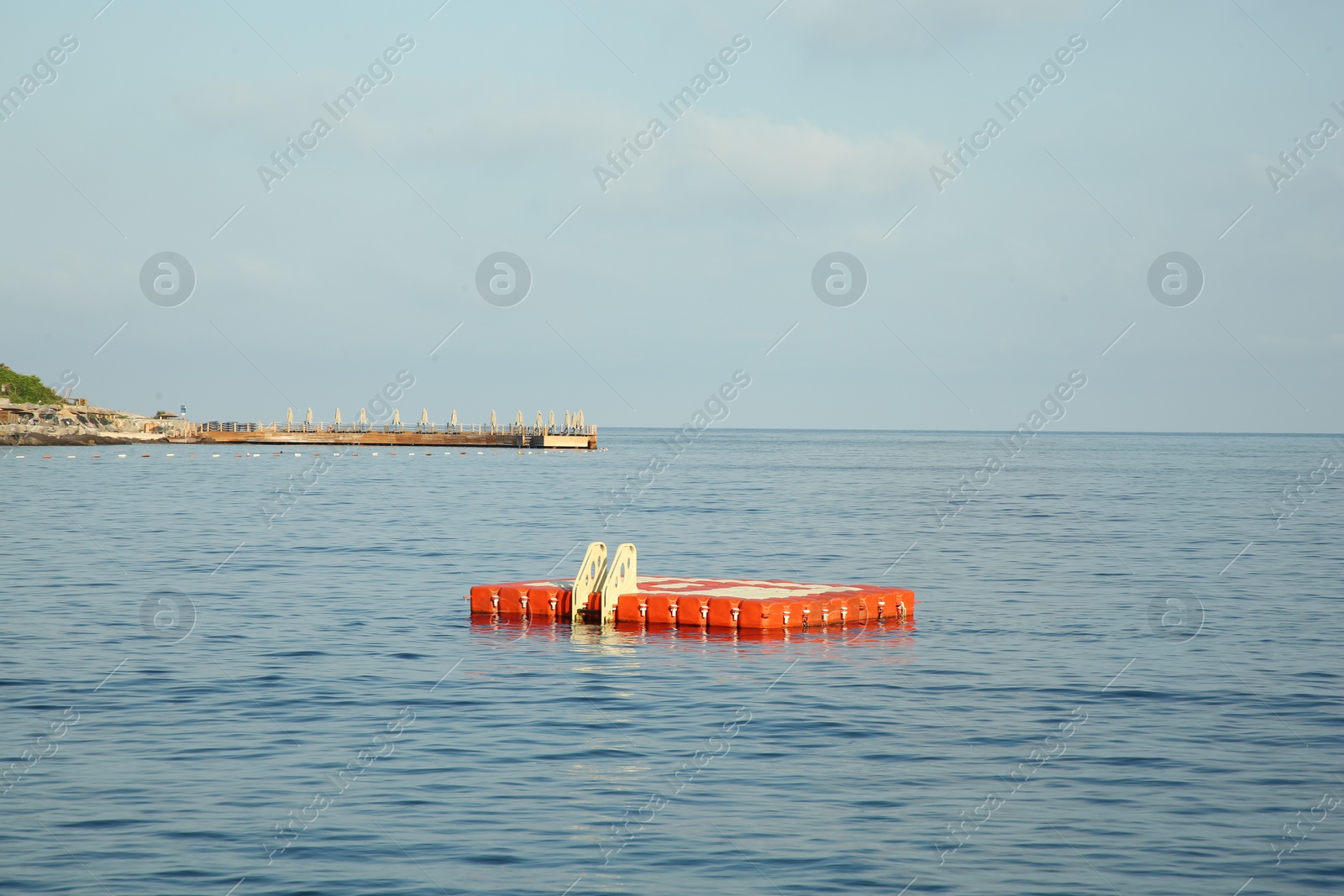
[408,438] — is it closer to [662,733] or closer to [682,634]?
[682,634]

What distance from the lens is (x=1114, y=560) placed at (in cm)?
4784

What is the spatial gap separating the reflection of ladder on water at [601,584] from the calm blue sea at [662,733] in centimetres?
146

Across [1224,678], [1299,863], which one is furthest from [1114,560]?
[1299,863]

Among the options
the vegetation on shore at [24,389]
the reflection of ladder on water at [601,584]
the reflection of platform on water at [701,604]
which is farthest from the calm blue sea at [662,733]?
the vegetation on shore at [24,389]

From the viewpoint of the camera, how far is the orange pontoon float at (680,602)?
2928 cm

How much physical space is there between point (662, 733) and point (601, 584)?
1101cm

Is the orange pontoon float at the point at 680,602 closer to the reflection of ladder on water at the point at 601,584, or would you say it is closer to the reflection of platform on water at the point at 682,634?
Result: the reflection of ladder on water at the point at 601,584

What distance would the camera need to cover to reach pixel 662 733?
19.7 m

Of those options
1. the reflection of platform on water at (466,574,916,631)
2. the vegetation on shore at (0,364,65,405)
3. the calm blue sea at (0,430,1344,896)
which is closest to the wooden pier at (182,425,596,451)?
the vegetation on shore at (0,364,65,405)

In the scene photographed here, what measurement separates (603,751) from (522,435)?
159 meters

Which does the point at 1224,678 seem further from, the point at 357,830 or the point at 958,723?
the point at 357,830

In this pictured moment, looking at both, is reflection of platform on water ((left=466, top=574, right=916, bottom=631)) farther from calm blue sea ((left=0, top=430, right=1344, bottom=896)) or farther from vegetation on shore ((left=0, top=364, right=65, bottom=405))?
vegetation on shore ((left=0, top=364, right=65, bottom=405))

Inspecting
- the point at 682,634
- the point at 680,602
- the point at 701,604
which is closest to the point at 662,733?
the point at 682,634

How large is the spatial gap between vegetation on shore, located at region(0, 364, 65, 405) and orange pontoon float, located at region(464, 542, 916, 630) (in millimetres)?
171714
